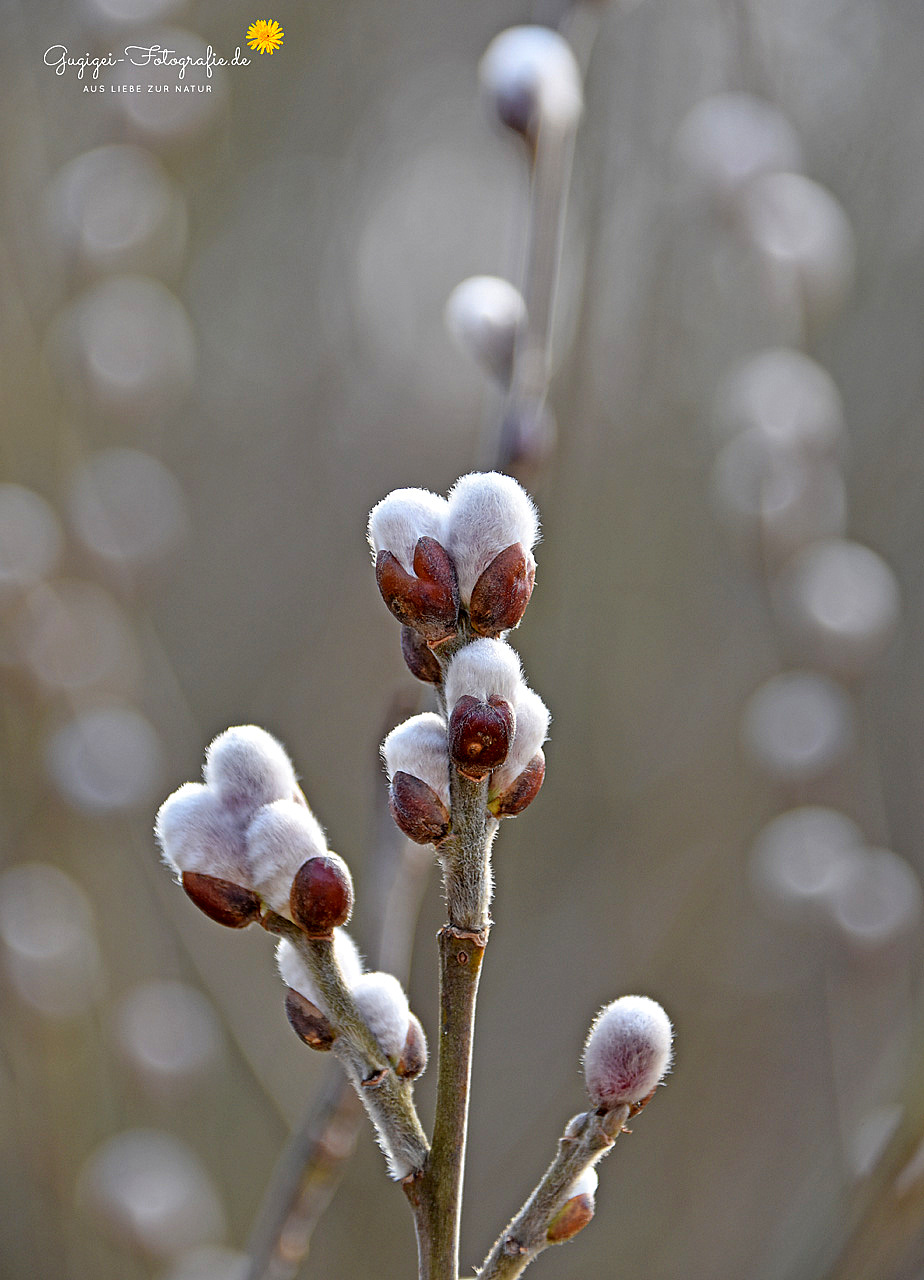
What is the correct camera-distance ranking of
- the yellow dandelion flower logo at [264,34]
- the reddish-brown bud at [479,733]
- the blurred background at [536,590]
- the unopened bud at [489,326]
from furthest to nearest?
the yellow dandelion flower logo at [264,34]
the blurred background at [536,590]
the unopened bud at [489,326]
the reddish-brown bud at [479,733]

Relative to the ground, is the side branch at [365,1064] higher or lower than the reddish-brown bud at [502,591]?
lower

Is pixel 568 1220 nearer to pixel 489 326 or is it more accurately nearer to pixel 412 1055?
pixel 412 1055

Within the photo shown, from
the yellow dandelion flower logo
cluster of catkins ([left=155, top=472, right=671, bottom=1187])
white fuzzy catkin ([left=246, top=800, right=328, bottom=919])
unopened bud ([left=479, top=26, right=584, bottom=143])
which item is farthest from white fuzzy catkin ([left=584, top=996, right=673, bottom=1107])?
the yellow dandelion flower logo

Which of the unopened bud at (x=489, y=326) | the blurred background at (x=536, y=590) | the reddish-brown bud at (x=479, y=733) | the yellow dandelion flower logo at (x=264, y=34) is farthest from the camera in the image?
the yellow dandelion flower logo at (x=264, y=34)

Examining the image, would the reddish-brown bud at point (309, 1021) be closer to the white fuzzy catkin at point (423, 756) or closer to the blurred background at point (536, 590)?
the white fuzzy catkin at point (423, 756)

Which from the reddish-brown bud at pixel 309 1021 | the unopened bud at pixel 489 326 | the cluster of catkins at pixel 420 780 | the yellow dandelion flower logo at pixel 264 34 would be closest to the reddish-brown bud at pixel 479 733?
the cluster of catkins at pixel 420 780

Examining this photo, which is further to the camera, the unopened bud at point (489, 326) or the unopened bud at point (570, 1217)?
the unopened bud at point (489, 326)

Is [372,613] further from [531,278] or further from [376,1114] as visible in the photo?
[376,1114]

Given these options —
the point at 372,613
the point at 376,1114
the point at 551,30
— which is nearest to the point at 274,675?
the point at 372,613
